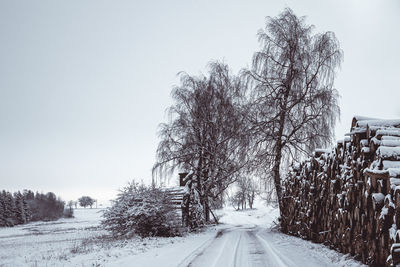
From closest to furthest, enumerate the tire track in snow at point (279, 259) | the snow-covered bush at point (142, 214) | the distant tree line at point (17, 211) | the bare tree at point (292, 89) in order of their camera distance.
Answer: the tire track in snow at point (279, 259) < the snow-covered bush at point (142, 214) < the bare tree at point (292, 89) < the distant tree line at point (17, 211)

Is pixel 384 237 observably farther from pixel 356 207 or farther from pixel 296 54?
pixel 296 54

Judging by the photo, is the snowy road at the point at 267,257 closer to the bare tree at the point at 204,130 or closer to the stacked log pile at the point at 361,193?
the stacked log pile at the point at 361,193

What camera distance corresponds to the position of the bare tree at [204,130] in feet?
63.3

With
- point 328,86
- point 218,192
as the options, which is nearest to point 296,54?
point 328,86

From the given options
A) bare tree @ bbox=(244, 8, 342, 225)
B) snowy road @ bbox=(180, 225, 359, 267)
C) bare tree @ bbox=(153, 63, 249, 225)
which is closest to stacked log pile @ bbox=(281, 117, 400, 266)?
snowy road @ bbox=(180, 225, 359, 267)

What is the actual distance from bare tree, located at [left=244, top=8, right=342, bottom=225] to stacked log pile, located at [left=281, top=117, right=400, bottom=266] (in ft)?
20.2

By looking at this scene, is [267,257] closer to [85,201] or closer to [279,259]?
[279,259]

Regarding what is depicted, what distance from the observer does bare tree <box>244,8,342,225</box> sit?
14.4m

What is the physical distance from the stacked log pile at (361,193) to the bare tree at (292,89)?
6162mm

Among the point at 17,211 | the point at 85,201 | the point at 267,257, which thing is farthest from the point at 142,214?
the point at 85,201

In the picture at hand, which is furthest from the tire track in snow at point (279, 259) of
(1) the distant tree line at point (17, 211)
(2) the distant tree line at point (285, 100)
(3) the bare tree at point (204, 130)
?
(1) the distant tree line at point (17, 211)

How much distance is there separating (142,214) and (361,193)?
8447 millimetres

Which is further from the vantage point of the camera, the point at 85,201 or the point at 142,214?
the point at 85,201

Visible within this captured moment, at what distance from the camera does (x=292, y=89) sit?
14.9m
